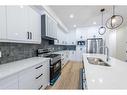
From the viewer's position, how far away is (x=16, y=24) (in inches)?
71.1

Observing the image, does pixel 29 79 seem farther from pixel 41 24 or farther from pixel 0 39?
pixel 41 24

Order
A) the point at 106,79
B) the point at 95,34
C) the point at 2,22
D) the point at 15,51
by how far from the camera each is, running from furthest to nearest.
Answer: the point at 95,34 < the point at 15,51 < the point at 2,22 < the point at 106,79

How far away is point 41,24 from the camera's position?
304 cm

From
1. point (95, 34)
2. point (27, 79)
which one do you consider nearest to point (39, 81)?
point (27, 79)

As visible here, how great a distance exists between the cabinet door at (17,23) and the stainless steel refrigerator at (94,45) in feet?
17.4

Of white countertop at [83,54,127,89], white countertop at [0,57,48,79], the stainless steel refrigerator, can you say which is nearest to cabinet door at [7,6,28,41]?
white countertop at [0,57,48,79]

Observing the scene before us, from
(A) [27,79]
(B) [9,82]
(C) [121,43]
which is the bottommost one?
(A) [27,79]

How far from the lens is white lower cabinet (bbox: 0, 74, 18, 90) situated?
3.81 ft

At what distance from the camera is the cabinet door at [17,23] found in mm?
1636

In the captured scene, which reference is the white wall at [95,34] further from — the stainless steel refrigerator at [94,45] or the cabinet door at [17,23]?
the cabinet door at [17,23]

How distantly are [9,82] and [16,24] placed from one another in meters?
1.11

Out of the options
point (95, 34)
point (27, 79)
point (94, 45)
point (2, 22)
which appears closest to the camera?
point (2, 22)

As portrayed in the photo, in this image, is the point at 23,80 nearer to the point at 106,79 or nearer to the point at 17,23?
the point at 17,23
